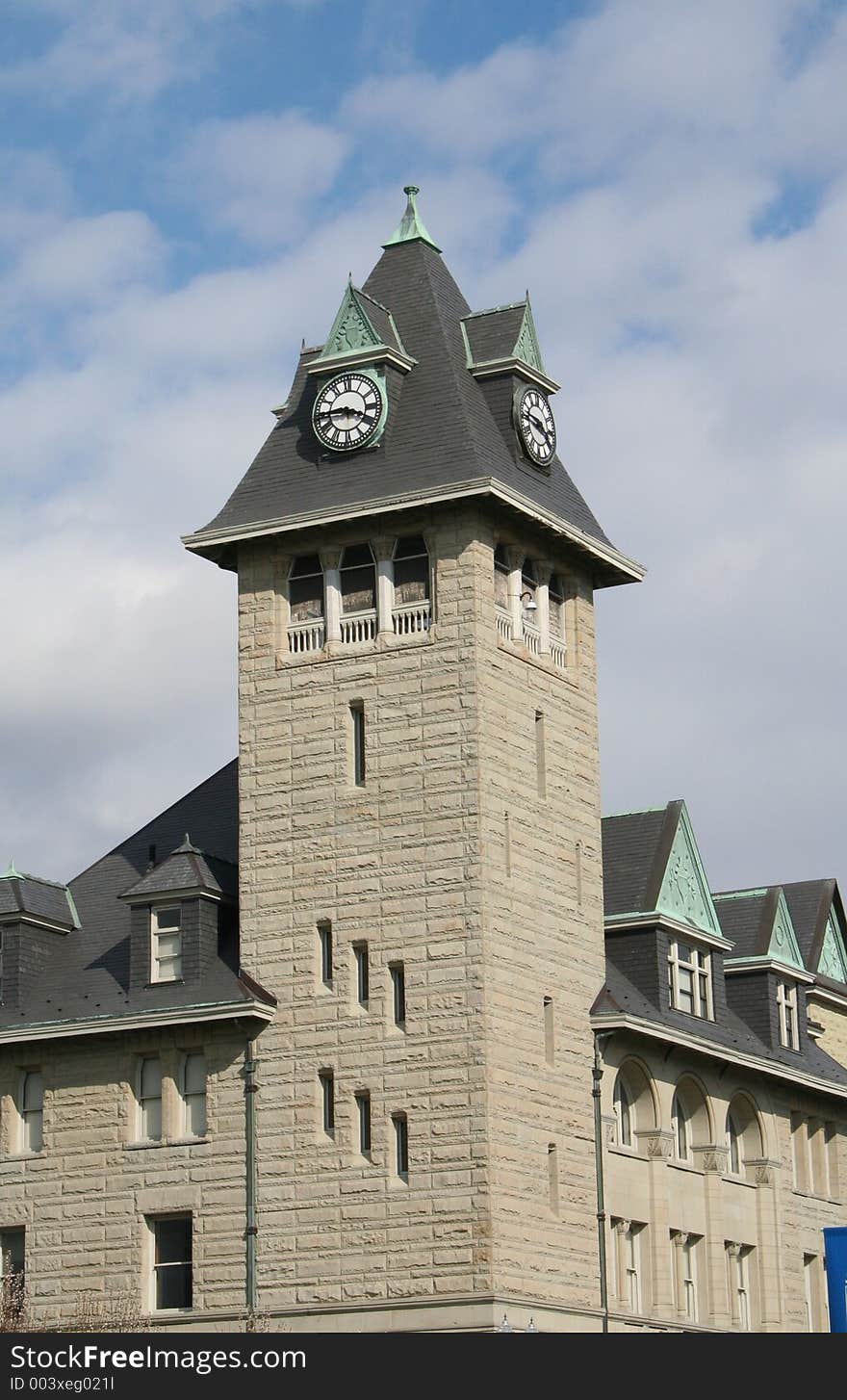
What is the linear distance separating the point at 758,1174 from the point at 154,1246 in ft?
57.2

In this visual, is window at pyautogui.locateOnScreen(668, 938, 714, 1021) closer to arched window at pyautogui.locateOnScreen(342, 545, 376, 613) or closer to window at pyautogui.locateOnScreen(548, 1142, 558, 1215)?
window at pyautogui.locateOnScreen(548, 1142, 558, 1215)

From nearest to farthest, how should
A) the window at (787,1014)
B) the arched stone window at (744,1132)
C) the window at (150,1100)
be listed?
the window at (150,1100), the arched stone window at (744,1132), the window at (787,1014)

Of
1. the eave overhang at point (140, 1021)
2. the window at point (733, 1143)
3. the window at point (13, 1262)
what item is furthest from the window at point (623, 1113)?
the window at point (13, 1262)

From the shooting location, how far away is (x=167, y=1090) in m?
58.8

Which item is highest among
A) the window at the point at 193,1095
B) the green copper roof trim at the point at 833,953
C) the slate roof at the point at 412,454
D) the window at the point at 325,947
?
the slate roof at the point at 412,454

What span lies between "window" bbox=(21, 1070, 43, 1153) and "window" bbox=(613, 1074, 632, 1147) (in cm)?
1347

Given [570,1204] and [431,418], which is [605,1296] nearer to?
[570,1204]

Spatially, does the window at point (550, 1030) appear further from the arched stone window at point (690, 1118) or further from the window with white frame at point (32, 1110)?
the window with white frame at point (32, 1110)

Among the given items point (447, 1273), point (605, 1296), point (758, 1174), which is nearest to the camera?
point (447, 1273)

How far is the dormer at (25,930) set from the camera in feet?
204

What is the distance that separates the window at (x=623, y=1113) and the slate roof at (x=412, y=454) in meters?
12.4

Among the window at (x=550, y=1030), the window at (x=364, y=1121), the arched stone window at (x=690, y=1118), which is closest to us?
the window at (x=364, y=1121)

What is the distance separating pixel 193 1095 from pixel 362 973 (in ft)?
16.3
